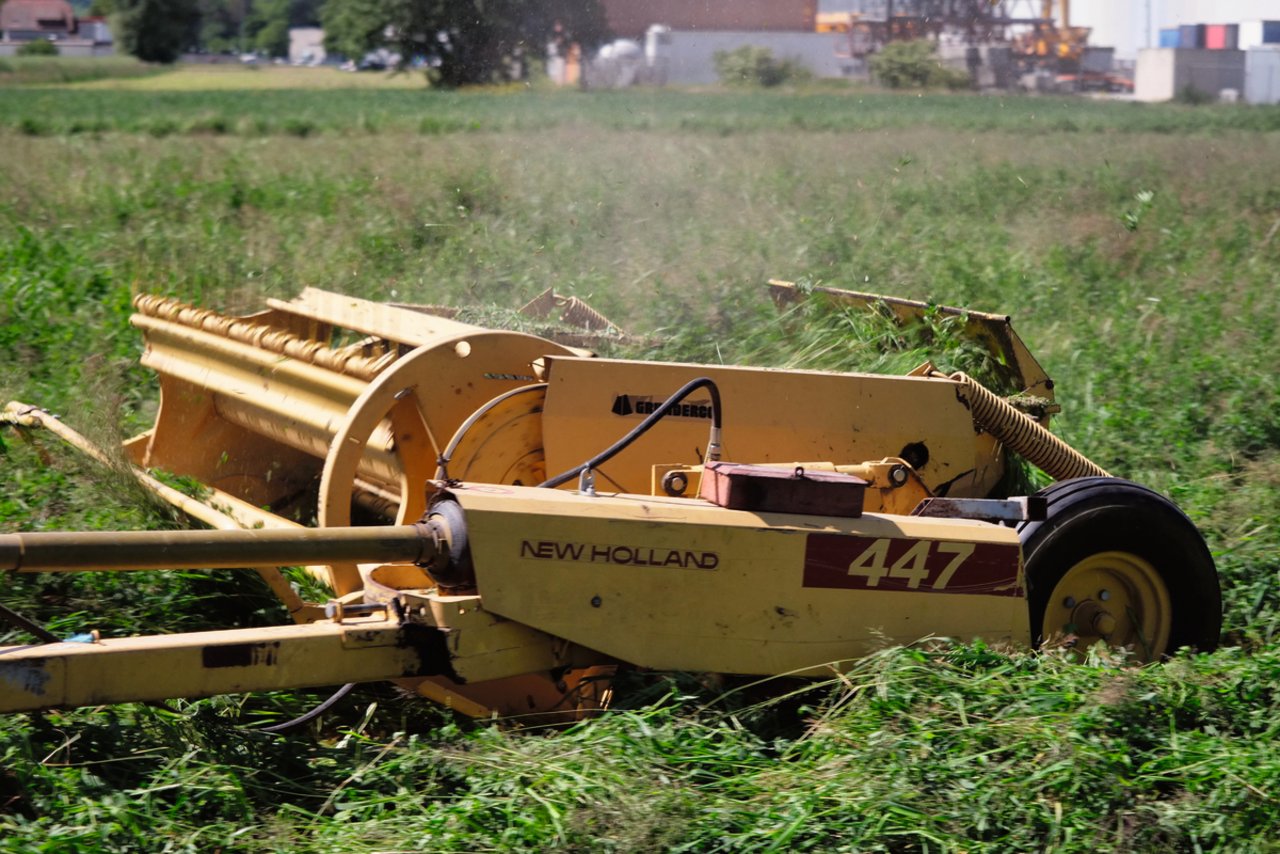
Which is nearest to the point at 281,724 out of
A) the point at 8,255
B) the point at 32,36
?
the point at 8,255

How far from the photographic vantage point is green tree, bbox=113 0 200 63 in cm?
6256

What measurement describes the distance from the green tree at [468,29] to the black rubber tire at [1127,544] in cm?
859

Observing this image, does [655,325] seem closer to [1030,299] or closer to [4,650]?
[1030,299]

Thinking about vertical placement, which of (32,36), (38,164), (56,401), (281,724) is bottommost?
(281,724)

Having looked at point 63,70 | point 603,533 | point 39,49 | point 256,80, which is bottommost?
point 603,533

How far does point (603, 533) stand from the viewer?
3.76 meters

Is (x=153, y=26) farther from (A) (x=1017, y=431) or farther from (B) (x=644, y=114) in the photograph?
(A) (x=1017, y=431)

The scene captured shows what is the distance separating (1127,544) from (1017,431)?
58 cm

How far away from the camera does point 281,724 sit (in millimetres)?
4074

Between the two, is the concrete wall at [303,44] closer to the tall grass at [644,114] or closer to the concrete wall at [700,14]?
the tall grass at [644,114]


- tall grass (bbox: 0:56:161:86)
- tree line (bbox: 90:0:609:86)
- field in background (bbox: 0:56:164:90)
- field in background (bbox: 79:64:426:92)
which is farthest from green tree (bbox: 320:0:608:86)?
tall grass (bbox: 0:56:161:86)

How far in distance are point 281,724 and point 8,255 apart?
7.76m

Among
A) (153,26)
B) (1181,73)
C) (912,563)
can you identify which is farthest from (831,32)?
(153,26)

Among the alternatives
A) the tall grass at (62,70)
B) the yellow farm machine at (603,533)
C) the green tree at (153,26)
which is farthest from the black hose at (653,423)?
the green tree at (153,26)
